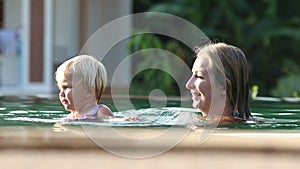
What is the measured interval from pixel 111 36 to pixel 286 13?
2848 millimetres

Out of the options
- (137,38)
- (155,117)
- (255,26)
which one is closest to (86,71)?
(155,117)

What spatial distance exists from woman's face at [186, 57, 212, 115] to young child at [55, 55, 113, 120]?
366 mm

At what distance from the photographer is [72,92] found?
102 inches

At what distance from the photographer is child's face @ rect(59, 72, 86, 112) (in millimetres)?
2547

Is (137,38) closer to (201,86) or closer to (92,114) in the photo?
(92,114)

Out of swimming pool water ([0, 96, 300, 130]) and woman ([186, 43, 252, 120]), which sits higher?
woman ([186, 43, 252, 120])

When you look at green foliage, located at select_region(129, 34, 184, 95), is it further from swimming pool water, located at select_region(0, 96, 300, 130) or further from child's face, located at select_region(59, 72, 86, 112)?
child's face, located at select_region(59, 72, 86, 112)

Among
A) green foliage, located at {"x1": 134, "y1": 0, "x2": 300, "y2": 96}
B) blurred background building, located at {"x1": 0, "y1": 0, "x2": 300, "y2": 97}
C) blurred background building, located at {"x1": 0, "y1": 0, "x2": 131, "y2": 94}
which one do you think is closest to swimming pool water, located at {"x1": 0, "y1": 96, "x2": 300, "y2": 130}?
blurred background building, located at {"x1": 0, "y1": 0, "x2": 300, "y2": 97}

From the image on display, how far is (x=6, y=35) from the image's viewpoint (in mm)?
10320

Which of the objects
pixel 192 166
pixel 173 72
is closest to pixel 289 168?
pixel 192 166

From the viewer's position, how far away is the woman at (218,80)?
7.75 ft

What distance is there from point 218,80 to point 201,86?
0.06 meters

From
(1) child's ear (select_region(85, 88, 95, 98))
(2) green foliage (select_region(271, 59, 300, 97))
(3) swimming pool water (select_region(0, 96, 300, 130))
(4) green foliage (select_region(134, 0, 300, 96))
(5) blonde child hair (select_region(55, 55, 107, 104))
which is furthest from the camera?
(4) green foliage (select_region(134, 0, 300, 96))

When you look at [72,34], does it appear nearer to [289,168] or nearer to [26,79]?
[26,79]
